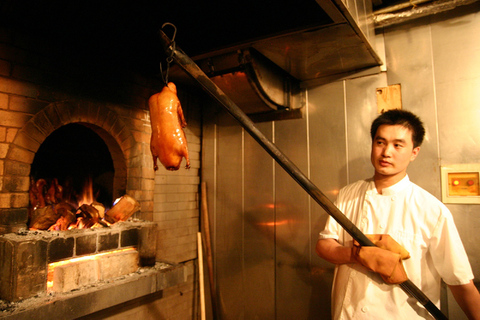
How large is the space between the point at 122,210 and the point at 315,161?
1.99m

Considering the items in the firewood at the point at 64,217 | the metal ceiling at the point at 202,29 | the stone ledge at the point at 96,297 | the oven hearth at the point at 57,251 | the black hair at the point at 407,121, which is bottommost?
the stone ledge at the point at 96,297

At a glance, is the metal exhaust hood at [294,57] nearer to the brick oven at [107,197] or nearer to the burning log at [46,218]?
the brick oven at [107,197]

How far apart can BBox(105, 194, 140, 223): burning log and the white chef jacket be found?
195 centimetres

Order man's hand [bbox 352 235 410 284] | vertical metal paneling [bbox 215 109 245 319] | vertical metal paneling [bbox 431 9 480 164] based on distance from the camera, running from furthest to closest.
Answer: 1. vertical metal paneling [bbox 215 109 245 319]
2. vertical metal paneling [bbox 431 9 480 164]
3. man's hand [bbox 352 235 410 284]

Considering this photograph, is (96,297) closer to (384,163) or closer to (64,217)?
(64,217)

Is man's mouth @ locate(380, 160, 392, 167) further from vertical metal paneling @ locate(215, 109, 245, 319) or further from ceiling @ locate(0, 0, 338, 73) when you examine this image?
vertical metal paneling @ locate(215, 109, 245, 319)

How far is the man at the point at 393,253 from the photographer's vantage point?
174 cm

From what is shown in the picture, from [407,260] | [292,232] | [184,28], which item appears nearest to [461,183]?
[407,260]

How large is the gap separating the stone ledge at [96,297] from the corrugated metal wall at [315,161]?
38.6 inches

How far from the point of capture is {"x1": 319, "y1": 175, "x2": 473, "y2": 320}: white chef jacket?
69.6 inches

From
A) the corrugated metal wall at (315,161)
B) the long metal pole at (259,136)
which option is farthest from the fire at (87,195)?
the long metal pole at (259,136)

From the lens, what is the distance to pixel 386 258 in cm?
168

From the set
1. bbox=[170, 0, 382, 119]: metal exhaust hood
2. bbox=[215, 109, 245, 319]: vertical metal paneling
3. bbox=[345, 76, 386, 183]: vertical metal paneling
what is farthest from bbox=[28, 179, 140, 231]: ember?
bbox=[345, 76, 386, 183]: vertical metal paneling

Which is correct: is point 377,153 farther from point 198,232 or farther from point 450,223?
point 198,232
